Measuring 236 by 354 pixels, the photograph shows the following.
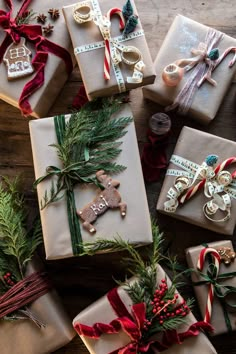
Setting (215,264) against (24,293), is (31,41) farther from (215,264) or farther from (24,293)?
(215,264)

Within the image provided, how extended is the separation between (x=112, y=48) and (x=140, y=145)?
16.5 inches

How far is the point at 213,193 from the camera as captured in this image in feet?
5.16

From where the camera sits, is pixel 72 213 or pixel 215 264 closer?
pixel 72 213

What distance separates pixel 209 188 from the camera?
1.57 meters

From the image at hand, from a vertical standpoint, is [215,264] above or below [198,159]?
below

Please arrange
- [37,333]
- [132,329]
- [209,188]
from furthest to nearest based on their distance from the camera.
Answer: [209,188] → [37,333] → [132,329]

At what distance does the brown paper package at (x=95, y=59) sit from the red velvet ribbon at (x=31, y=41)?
0.34ft

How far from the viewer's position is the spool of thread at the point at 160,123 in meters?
1.65

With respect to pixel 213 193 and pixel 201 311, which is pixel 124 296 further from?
pixel 213 193

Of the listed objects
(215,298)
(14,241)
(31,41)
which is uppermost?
(31,41)

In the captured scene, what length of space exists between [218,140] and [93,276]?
684 mm

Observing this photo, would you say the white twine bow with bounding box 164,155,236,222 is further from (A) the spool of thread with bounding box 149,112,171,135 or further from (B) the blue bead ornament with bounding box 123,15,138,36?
(B) the blue bead ornament with bounding box 123,15,138,36

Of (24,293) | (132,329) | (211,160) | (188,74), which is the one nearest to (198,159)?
(211,160)

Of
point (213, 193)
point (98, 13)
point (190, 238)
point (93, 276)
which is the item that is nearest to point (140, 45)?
point (98, 13)
